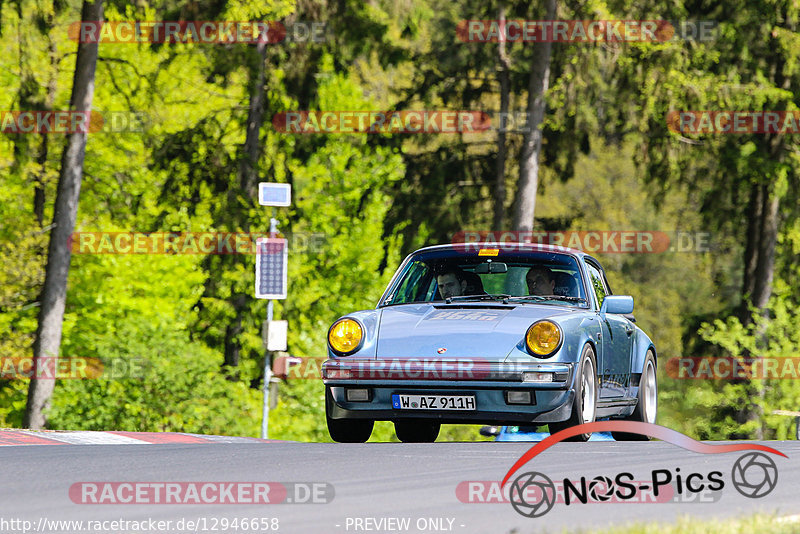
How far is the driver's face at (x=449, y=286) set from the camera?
11.3 meters

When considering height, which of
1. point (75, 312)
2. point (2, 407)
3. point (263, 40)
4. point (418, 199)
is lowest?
point (2, 407)

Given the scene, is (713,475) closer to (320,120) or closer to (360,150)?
(360,150)

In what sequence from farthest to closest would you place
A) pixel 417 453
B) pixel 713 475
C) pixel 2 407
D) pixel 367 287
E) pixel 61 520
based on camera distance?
pixel 367 287, pixel 2 407, pixel 417 453, pixel 713 475, pixel 61 520

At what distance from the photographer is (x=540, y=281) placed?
11250mm

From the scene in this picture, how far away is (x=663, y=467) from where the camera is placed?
8.30 meters

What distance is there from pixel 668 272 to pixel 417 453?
61441 mm

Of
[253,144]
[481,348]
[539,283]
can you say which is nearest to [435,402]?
[481,348]

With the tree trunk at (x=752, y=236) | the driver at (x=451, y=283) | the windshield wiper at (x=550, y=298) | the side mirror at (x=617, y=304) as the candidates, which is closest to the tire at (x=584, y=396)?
the side mirror at (x=617, y=304)

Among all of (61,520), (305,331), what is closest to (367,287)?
(305,331)

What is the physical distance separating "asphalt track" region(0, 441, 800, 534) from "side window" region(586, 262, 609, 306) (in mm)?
1459

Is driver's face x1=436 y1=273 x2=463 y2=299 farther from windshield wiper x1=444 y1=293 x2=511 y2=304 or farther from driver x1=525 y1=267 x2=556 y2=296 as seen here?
driver x1=525 y1=267 x2=556 y2=296

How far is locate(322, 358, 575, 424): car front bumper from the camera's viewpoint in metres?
9.60

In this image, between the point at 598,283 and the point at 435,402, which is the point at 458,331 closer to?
the point at 435,402

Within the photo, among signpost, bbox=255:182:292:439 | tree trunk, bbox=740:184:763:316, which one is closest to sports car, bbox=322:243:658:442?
signpost, bbox=255:182:292:439
